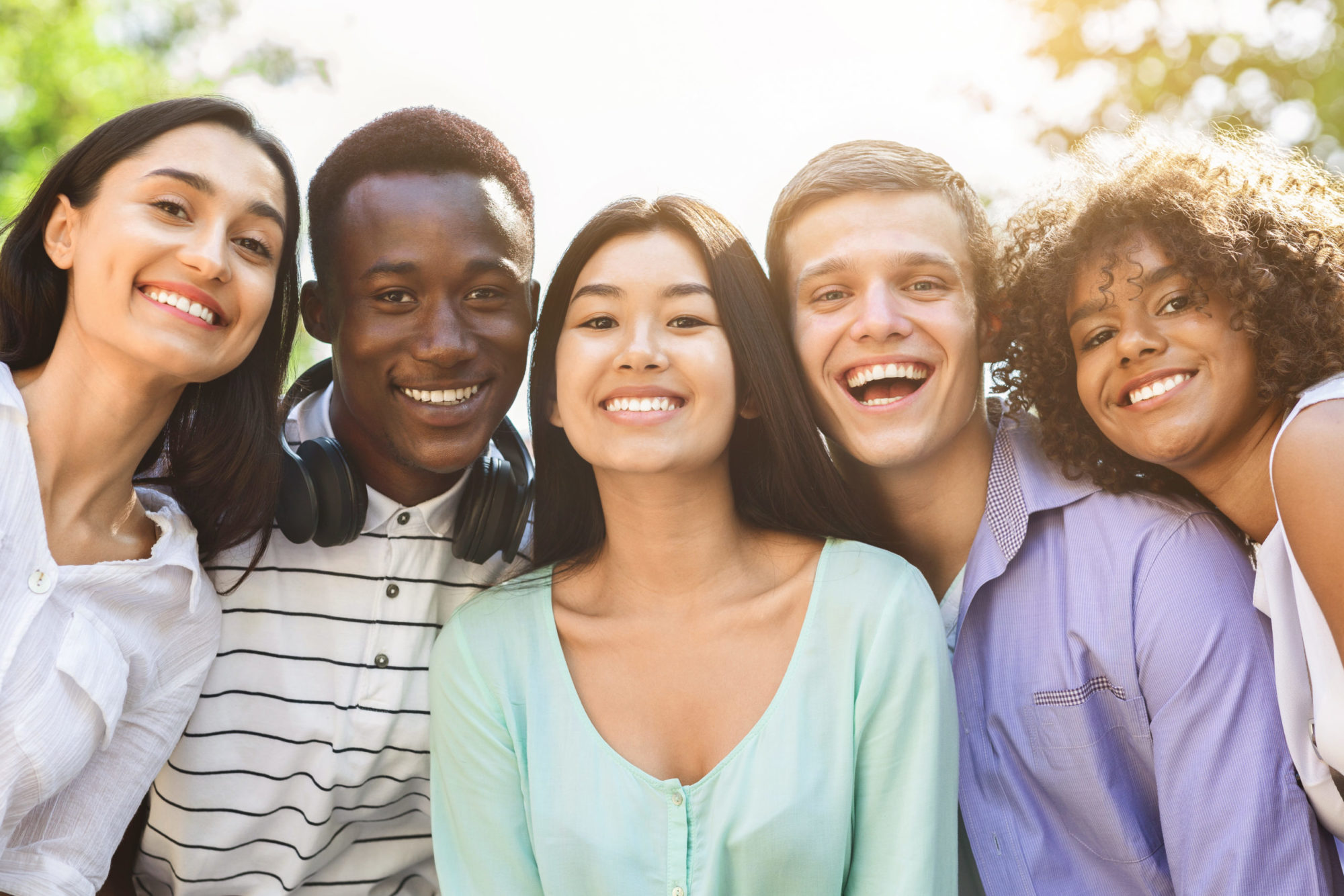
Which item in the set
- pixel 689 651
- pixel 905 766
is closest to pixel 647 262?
pixel 689 651

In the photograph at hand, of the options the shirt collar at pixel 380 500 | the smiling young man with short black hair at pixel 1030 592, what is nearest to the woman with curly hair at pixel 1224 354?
the smiling young man with short black hair at pixel 1030 592

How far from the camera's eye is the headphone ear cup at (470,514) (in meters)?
3.19

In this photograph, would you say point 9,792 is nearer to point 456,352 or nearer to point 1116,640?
point 456,352

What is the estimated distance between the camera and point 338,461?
314 cm

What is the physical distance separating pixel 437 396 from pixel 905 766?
1757 mm

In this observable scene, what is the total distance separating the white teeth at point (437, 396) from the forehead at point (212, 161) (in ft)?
2.22

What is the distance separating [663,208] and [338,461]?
1251 millimetres

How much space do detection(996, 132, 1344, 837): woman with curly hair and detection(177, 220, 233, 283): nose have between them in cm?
235

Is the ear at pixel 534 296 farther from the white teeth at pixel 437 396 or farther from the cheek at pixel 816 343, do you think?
the cheek at pixel 816 343

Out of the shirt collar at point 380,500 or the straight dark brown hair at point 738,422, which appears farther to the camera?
the shirt collar at point 380,500

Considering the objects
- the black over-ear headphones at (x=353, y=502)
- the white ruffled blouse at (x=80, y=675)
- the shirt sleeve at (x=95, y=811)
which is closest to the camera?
the white ruffled blouse at (x=80, y=675)

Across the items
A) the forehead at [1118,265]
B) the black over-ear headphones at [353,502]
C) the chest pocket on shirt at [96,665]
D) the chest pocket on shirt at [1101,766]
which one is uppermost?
the forehead at [1118,265]

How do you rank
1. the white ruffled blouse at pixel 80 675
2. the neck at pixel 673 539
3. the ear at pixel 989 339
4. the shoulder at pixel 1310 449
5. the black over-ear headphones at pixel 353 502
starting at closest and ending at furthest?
the shoulder at pixel 1310 449
the white ruffled blouse at pixel 80 675
the neck at pixel 673 539
the black over-ear headphones at pixel 353 502
the ear at pixel 989 339

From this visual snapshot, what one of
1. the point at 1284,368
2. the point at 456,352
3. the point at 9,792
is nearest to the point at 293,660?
the point at 9,792
